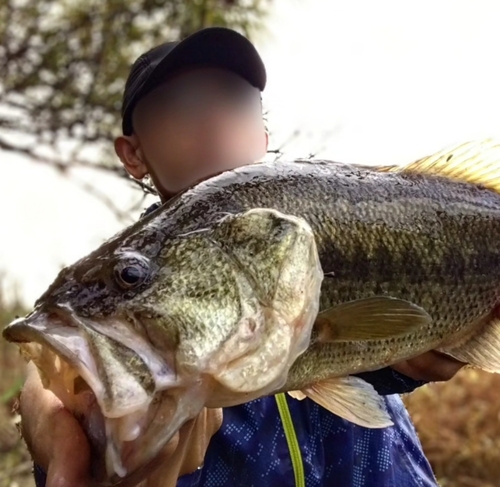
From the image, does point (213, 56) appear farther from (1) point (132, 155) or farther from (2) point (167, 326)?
(2) point (167, 326)

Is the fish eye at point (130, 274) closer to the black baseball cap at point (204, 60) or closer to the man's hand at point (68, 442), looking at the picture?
the man's hand at point (68, 442)

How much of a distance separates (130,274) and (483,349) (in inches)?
36.1

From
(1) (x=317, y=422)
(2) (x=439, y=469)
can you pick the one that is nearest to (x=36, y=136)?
(2) (x=439, y=469)

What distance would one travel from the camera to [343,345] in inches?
59.0

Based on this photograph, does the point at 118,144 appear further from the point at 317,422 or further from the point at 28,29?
the point at 28,29

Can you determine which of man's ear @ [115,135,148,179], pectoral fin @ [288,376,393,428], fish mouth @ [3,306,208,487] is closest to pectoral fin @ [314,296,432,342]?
pectoral fin @ [288,376,393,428]

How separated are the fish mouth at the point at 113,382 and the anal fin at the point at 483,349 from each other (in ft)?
2.51

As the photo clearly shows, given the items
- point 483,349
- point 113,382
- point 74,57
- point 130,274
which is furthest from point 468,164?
point 74,57

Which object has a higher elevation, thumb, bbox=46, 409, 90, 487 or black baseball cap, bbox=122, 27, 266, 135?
black baseball cap, bbox=122, 27, 266, 135

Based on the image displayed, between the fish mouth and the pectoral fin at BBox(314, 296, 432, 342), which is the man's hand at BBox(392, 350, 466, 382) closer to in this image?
the pectoral fin at BBox(314, 296, 432, 342)

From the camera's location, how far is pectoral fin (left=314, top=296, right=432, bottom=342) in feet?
4.66

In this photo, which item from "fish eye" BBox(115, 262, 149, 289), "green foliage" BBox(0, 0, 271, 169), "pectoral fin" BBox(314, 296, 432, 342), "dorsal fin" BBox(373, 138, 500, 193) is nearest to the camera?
"fish eye" BBox(115, 262, 149, 289)

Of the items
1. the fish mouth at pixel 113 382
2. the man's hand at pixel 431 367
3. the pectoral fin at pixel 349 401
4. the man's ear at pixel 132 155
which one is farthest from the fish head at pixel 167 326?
the man's ear at pixel 132 155

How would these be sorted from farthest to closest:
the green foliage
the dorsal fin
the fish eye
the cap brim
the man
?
1. the green foliage
2. the cap brim
3. the man
4. the dorsal fin
5. the fish eye
